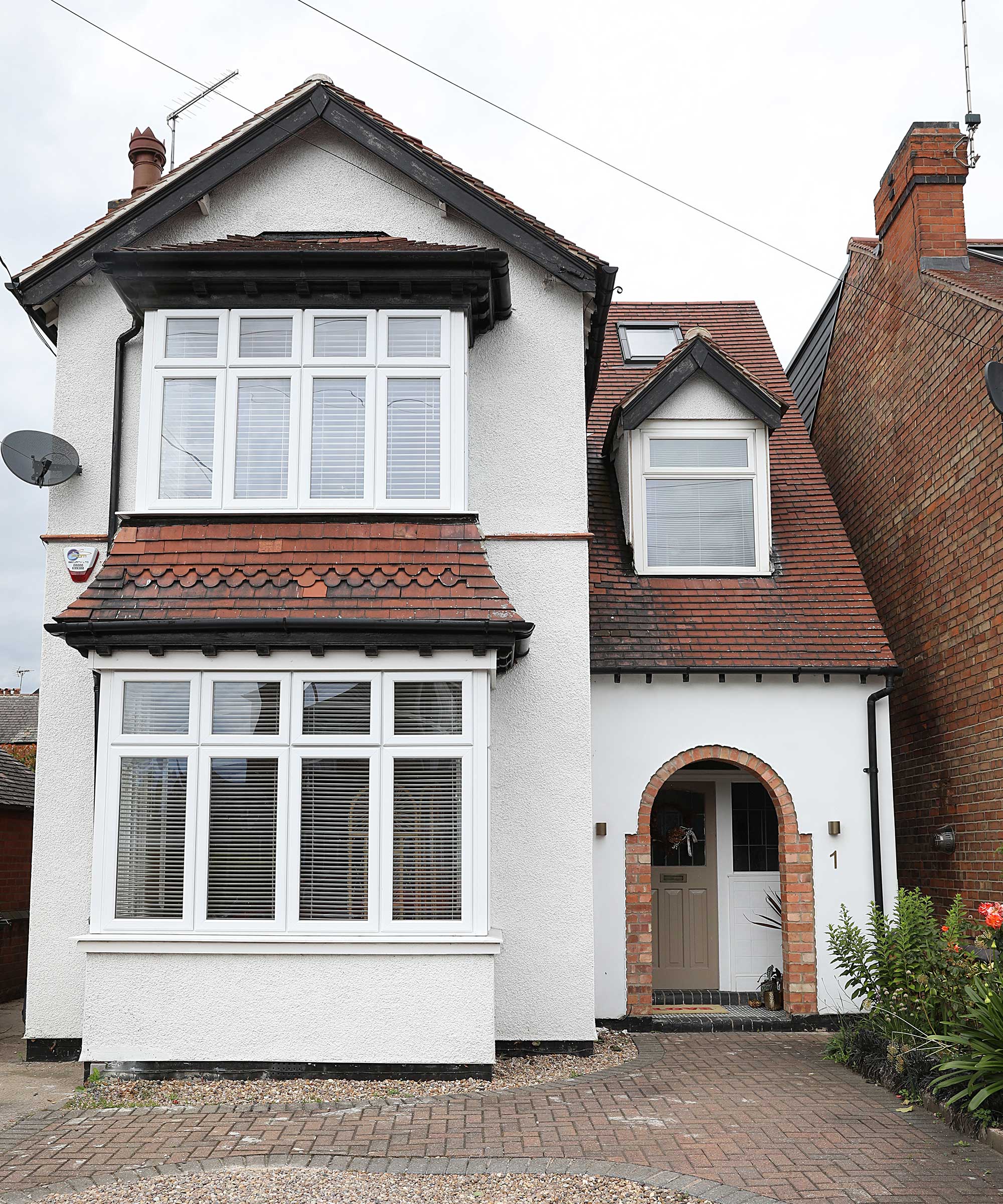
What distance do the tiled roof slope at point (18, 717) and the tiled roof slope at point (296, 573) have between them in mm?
27053

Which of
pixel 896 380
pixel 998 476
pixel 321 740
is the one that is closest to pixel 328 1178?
pixel 321 740

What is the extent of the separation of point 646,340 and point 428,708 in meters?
8.20

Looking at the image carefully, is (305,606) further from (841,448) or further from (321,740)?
(841,448)

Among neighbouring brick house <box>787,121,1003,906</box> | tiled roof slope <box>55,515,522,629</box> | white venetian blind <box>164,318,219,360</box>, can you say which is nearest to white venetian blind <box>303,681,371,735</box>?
tiled roof slope <box>55,515,522,629</box>

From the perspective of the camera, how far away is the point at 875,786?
11.0 m

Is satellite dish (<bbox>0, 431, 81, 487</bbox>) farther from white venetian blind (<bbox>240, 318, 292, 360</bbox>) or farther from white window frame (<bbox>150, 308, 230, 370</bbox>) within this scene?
white venetian blind (<bbox>240, 318, 292, 360</bbox>)

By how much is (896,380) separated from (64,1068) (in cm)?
1073

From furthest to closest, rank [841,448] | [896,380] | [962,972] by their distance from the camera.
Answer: [841,448]
[896,380]
[962,972]

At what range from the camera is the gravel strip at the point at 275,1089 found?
7824mm

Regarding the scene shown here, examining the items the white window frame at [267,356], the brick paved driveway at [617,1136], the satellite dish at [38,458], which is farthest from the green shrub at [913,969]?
the satellite dish at [38,458]

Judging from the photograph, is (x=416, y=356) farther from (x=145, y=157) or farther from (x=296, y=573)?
(x=145, y=157)

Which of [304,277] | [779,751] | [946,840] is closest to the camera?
[304,277]

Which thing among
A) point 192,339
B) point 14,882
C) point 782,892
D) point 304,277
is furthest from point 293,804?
point 14,882

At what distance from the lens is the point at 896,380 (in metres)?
12.8
